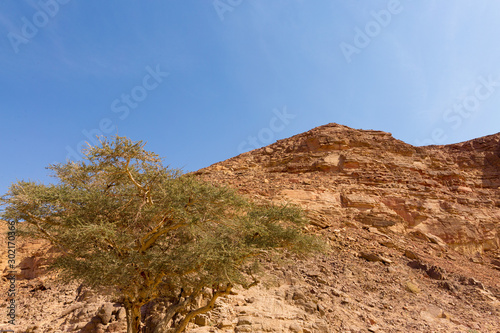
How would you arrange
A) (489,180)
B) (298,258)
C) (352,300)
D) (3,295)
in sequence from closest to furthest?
(352,300) < (298,258) < (3,295) < (489,180)

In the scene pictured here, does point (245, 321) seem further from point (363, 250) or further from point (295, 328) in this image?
point (363, 250)

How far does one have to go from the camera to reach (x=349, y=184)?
77.4ft

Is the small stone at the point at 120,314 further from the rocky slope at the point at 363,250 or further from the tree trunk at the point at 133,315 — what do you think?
the tree trunk at the point at 133,315

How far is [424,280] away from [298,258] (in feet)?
19.9

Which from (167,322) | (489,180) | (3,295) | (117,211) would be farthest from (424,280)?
(3,295)

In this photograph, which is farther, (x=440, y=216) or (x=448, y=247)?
(x=440, y=216)

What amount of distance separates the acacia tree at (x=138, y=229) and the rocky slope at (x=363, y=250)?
4.25 ft

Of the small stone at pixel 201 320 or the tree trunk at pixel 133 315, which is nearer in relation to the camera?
the tree trunk at pixel 133 315

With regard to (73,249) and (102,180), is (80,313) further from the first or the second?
(102,180)

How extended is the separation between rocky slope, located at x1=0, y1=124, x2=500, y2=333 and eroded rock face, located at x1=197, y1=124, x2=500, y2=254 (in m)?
0.09

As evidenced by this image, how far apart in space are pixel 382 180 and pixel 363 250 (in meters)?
9.54

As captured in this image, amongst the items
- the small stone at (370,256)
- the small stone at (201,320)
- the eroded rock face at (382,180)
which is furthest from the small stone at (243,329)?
the eroded rock face at (382,180)

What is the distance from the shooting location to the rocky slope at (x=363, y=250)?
404 inches

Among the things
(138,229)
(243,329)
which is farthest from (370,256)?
(138,229)
